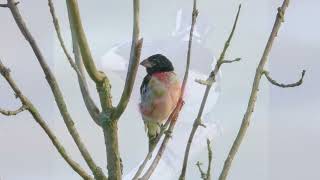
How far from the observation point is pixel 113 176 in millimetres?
1267

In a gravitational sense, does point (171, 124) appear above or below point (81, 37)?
below

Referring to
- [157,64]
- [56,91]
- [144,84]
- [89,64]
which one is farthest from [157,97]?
[89,64]

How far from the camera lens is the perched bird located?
2.16 metres

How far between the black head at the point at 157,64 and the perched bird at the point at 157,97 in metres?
0.07

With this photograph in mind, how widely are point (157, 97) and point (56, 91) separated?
1059 millimetres

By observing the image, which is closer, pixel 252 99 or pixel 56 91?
pixel 56 91

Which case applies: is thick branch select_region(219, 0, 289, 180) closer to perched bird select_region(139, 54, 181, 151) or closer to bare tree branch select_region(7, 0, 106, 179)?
bare tree branch select_region(7, 0, 106, 179)

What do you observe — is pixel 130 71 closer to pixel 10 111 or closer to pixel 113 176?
pixel 113 176

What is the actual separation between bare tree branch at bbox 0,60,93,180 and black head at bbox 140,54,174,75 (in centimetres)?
135

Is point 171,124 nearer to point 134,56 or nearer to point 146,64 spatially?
point 134,56

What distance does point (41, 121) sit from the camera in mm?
1272

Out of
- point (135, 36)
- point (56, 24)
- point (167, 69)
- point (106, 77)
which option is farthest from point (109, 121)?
point (167, 69)

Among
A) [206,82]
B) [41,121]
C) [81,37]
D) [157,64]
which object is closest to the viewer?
[81,37]

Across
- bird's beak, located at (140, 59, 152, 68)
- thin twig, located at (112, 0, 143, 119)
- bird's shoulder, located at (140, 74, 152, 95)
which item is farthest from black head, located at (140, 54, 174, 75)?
thin twig, located at (112, 0, 143, 119)
